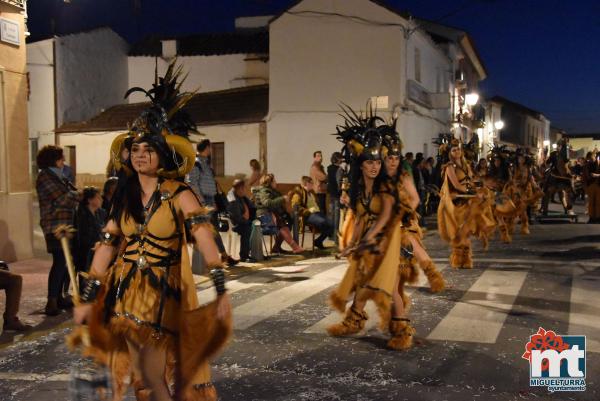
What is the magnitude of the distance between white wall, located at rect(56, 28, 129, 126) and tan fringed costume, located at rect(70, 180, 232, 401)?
988 inches

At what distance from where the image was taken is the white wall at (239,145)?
24.8m

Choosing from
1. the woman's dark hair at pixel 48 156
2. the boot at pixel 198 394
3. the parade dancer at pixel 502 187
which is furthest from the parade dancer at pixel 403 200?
the parade dancer at pixel 502 187

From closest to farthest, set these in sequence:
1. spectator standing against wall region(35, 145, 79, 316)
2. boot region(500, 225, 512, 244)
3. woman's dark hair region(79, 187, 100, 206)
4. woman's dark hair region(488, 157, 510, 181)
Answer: spectator standing against wall region(35, 145, 79, 316) < woman's dark hair region(79, 187, 100, 206) < boot region(500, 225, 512, 244) < woman's dark hair region(488, 157, 510, 181)

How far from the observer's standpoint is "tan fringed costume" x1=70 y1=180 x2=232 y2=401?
4043mm

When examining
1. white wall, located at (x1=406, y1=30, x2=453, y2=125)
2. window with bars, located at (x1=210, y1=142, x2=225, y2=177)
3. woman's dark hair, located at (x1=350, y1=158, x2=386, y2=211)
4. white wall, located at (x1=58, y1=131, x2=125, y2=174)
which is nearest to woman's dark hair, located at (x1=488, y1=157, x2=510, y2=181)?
white wall, located at (x1=406, y1=30, x2=453, y2=125)

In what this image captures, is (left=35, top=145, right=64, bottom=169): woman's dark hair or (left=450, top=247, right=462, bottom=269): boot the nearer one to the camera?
(left=35, top=145, right=64, bottom=169): woman's dark hair

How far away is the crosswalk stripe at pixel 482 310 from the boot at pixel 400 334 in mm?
416

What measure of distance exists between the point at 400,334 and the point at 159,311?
2.85 meters

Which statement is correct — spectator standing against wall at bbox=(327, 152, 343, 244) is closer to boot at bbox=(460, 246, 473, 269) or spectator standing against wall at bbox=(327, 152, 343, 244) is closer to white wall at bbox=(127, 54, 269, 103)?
boot at bbox=(460, 246, 473, 269)

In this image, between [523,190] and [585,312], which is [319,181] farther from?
[585,312]

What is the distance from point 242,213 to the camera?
38.2 feet

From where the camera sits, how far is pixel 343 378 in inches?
211

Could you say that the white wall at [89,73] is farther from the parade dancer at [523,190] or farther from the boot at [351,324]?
the boot at [351,324]

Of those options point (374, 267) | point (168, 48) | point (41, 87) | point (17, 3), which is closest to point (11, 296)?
point (374, 267)
